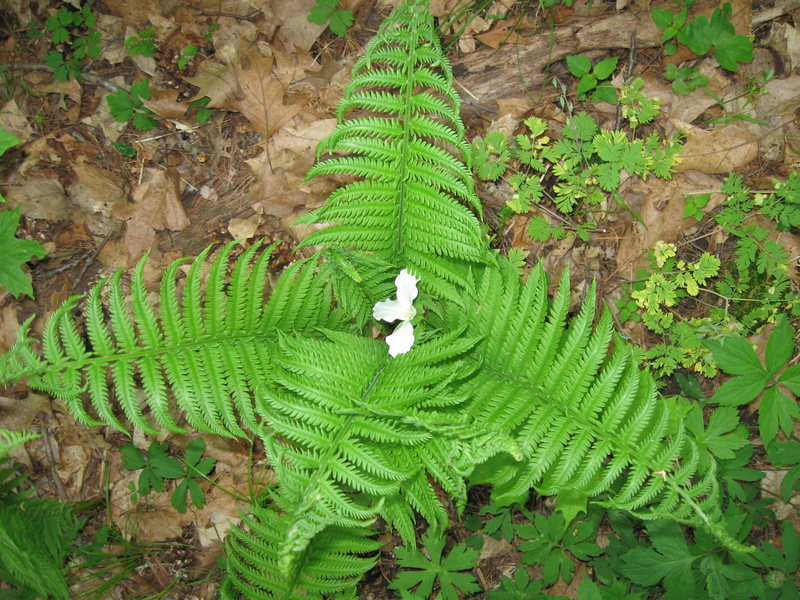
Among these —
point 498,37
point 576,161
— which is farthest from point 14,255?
point 576,161

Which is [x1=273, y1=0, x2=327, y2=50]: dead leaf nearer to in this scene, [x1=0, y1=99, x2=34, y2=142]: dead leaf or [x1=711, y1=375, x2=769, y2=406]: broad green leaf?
[x1=0, y1=99, x2=34, y2=142]: dead leaf

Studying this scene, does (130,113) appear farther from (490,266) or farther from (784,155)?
(784,155)

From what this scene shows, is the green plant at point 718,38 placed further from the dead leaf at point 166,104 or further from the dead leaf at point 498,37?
the dead leaf at point 166,104

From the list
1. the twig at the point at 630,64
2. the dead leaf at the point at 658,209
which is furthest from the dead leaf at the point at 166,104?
the dead leaf at the point at 658,209

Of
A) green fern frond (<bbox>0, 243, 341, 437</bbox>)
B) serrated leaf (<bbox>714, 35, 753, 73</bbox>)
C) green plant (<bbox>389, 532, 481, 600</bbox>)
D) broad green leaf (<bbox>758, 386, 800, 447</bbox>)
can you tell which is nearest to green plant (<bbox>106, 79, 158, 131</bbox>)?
green fern frond (<bbox>0, 243, 341, 437</bbox>)

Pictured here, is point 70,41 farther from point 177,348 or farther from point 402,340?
point 402,340

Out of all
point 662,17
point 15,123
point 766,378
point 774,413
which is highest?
point 662,17
